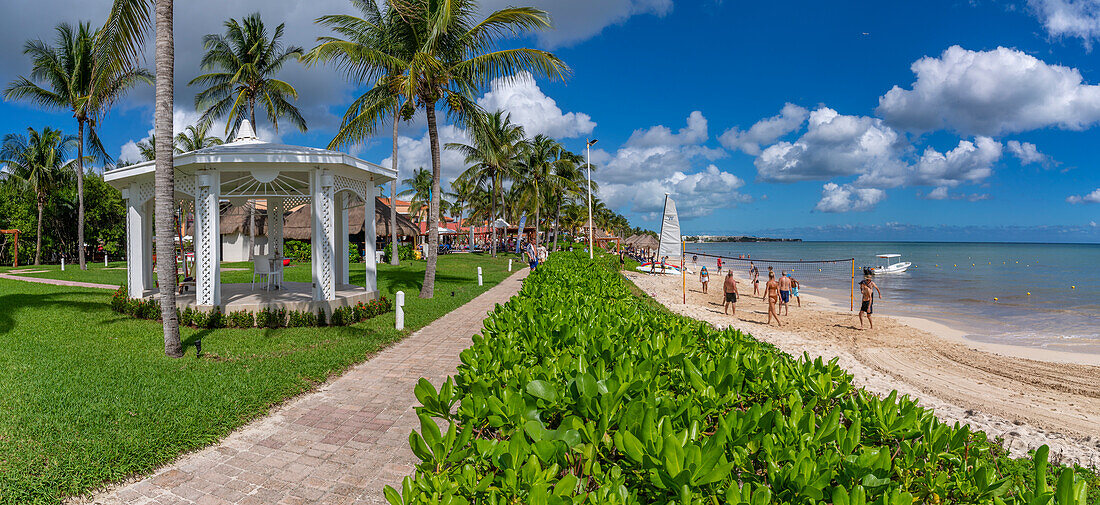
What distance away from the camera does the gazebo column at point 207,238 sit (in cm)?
940

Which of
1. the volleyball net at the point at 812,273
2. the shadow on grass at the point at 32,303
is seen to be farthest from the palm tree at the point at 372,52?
the volleyball net at the point at 812,273

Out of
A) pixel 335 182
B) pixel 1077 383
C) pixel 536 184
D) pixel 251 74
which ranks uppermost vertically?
pixel 251 74

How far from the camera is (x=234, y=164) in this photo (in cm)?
956

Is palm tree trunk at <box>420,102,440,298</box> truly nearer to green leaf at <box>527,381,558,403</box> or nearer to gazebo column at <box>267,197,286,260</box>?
gazebo column at <box>267,197,286,260</box>

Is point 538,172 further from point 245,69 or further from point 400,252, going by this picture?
point 245,69

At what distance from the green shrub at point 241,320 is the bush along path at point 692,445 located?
27.8 ft

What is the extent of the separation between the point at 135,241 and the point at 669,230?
28.1 meters

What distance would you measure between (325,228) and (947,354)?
45.4ft

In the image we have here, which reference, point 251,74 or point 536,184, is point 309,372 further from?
point 536,184

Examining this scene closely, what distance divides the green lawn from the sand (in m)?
7.82

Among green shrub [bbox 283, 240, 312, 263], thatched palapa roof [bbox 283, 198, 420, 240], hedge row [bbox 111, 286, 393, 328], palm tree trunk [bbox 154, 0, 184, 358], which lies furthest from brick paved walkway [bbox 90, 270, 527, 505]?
green shrub [bbox 283, 240, 312, 263]

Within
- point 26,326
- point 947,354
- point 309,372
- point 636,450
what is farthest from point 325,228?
point 947,354

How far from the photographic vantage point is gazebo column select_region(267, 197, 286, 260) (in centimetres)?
1349

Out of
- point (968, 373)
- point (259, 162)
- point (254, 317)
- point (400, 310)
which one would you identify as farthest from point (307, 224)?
point (968, 373)
